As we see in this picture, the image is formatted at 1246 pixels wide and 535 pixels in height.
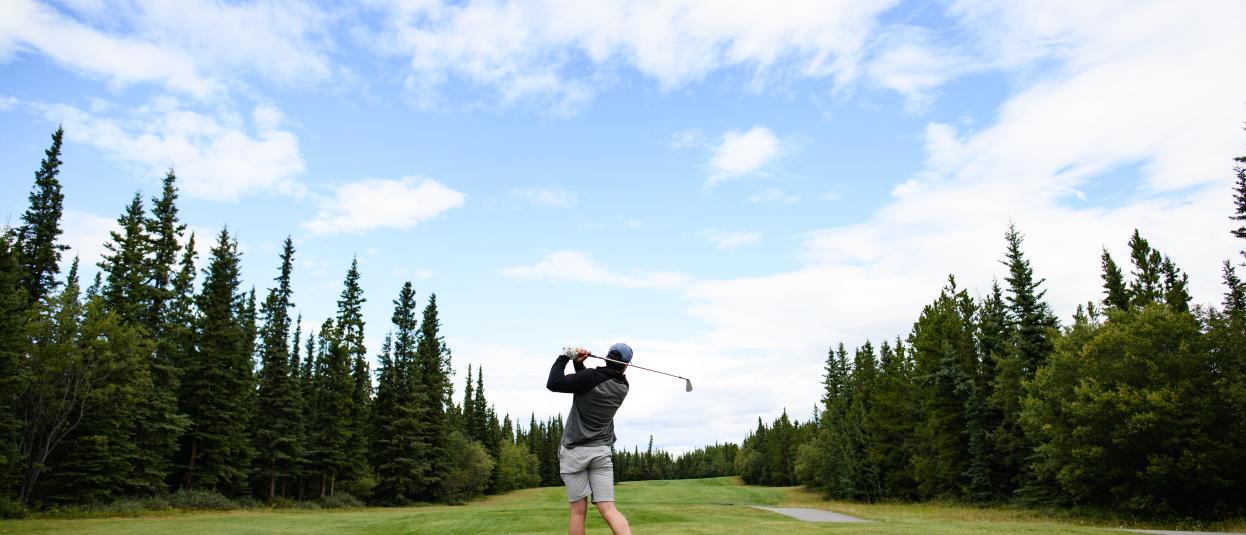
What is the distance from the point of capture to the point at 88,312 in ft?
107

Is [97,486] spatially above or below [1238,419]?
below

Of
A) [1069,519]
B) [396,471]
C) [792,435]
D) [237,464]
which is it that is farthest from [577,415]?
[792,435]

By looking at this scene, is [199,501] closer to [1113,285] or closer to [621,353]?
[621,353]

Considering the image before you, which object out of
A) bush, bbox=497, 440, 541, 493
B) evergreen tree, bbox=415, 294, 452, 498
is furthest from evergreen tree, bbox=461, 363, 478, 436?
evergreen tree, bbox=415, 294, 452, 498

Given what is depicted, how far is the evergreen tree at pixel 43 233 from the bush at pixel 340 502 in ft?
73.3

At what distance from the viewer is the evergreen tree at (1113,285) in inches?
1429

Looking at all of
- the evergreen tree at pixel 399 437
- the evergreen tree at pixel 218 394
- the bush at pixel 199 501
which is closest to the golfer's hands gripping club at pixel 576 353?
the bush at pixel 199 501

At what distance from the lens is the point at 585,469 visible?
6789 millimetres

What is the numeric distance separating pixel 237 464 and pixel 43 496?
11822mm

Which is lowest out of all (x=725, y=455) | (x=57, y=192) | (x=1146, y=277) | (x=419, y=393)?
(x=725, y=455)

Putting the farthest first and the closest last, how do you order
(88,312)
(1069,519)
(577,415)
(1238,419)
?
(88,312) → (1069,519) → (1238,419) → (577,415)

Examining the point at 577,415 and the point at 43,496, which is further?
the point at 43,496

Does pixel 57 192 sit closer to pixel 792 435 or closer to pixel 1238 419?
pixel 1238 419

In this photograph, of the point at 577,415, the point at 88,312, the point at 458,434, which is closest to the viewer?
the point at 577,415
